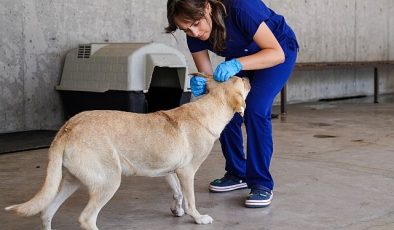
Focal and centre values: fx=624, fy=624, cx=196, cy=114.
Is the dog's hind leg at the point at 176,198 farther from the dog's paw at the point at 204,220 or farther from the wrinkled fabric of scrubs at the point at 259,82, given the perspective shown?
the wrinkled fabric of scrubs at the point at 259,82

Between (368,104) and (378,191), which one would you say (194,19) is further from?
(368,104)

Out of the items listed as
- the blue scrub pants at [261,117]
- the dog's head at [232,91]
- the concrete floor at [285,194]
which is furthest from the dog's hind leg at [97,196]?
the blue scrub pants at [261,117]

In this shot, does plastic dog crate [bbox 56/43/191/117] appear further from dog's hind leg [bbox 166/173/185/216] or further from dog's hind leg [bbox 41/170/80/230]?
dog's hind leg [bbox 41/170/80/230]

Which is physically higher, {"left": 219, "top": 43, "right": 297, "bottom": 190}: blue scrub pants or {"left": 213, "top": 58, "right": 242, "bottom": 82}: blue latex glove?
{"left": 213, "top": 58, "right": 242, "bottom": 82}: blue latex glove

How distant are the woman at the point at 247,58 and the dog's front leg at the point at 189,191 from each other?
0.41 metres

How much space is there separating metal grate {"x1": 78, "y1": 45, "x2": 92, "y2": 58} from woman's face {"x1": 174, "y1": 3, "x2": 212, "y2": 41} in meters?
2.94

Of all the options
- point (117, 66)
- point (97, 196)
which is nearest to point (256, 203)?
point (97, 196)

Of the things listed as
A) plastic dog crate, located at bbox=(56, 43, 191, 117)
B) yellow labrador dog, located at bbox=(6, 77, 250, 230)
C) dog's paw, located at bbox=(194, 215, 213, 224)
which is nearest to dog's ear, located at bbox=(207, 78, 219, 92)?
yellow labrador dog, located at bbox=(6, 77, 250, 230)

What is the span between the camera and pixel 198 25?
3111 mm

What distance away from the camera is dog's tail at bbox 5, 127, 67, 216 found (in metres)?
2.48

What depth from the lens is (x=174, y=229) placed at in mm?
2959

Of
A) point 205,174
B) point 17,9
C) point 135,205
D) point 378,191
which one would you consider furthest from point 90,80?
point 378,191

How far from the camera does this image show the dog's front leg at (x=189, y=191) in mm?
2920

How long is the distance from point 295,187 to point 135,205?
1023mm
